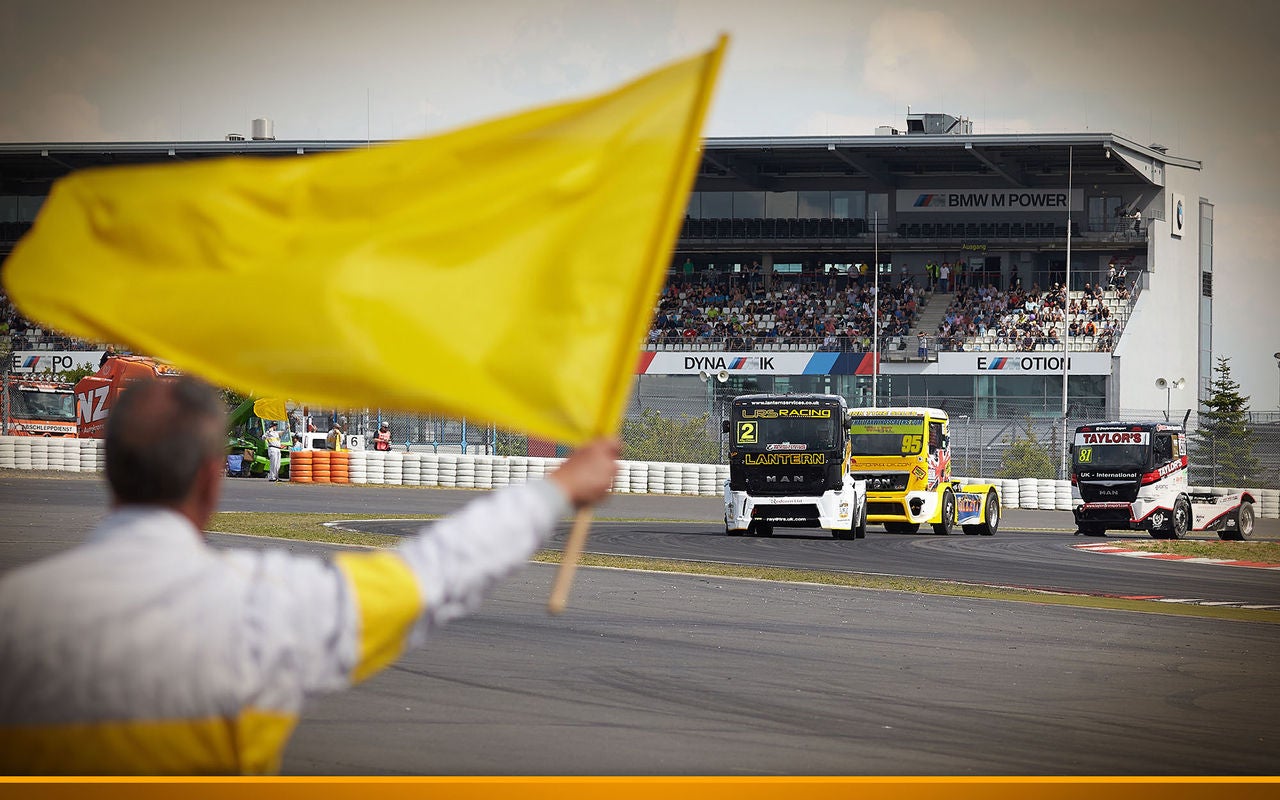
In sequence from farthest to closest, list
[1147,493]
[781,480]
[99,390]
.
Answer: [99,390], [1147,493], [781,480]

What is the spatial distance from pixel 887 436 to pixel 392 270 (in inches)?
981

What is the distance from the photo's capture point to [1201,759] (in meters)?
7.17

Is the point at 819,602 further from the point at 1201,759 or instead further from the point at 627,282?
the point at 627,282

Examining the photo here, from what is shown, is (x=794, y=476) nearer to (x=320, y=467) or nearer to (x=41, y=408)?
(x=320, y=467)

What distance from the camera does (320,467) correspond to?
37.3 metres

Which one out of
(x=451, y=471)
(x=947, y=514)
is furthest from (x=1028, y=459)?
(x=451, y=471)

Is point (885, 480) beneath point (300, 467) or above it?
above

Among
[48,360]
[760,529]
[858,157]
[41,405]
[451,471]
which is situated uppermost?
[858,157]

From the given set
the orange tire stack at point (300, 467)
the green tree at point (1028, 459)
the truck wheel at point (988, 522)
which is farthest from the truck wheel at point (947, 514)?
the orange tire stack at point (300, 467)

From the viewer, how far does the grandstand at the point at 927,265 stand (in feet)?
169

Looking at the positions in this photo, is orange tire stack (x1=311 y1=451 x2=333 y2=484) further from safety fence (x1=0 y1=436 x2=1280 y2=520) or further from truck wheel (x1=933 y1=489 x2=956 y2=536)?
truck wheel (x1=933 y1=489 x2=956 y2=536)

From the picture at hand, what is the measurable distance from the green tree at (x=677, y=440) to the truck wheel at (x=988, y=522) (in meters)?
12.2

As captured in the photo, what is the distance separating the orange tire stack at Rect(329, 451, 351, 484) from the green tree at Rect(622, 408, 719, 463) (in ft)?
24.0

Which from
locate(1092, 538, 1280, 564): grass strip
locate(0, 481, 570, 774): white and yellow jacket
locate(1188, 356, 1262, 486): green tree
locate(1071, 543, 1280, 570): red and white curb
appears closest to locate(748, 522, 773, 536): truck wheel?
locate(1071, 543, 1280, 570): red and white curb
